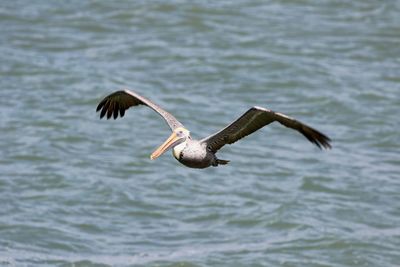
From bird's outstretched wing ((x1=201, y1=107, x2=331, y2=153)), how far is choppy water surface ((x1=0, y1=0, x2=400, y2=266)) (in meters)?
3.20

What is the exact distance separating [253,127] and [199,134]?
6.79 meters

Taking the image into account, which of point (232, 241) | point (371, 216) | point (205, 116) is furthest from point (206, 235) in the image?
point (205, 116)

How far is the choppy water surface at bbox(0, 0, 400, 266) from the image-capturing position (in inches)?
511

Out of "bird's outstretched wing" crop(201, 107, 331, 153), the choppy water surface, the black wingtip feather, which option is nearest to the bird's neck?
"bird's outstretched wing" crop(201, 107, 331, 153)

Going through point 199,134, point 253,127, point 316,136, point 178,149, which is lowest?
point 199,134

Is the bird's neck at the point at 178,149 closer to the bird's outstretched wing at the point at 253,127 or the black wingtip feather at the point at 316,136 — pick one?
the bird's outstretched wing at the point at 253,127

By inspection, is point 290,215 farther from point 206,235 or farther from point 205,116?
point 205,116

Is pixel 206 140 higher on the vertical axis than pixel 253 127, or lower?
lower

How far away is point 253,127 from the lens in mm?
9328

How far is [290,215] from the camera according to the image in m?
13.8

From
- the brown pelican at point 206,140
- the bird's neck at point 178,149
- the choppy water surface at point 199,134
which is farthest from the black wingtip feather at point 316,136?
the choppy water surface at point 199,134

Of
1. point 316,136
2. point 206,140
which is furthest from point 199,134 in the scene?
point 316,136

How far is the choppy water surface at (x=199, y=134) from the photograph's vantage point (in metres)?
13.0

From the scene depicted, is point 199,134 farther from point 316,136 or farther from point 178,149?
point 316,136
